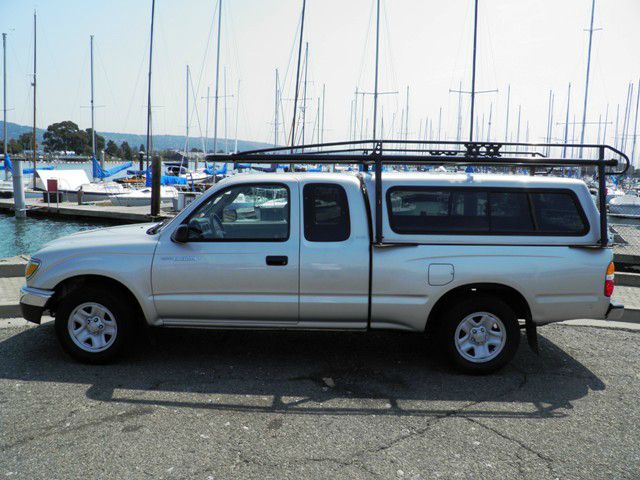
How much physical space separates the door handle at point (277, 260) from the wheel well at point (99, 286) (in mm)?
1353

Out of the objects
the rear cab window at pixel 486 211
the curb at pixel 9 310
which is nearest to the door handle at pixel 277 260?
the rear cab window at pixel 486 211

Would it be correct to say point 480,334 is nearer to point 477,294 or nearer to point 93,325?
point 477,294

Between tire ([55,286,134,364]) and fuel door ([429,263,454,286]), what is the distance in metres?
2.83

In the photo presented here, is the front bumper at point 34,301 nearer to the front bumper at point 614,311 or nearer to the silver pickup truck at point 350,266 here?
the silver pickup truck at point 350,266

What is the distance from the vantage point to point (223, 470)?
3781 mm

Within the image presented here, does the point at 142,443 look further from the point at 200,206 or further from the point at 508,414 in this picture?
the point at 508,414

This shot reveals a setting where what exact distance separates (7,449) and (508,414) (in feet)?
12.0

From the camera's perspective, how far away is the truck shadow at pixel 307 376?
192 inches

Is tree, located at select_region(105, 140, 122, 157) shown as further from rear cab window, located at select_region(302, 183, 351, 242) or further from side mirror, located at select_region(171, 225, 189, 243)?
rear cab window, located at select_region(302, 183, 351, 242)

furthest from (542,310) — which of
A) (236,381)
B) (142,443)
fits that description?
(142,443)

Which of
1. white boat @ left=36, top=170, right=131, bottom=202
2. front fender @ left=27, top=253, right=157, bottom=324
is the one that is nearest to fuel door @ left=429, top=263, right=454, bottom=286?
front fender @ left=27, top=253, right=157, bottom=324

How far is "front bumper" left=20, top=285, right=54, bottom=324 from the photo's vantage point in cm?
561

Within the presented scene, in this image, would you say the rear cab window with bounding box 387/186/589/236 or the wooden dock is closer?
the rear cab window with bounding box 387/186/589/236

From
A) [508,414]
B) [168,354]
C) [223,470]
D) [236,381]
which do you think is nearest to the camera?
[223,470]
